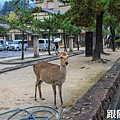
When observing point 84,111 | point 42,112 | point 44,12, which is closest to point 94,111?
point 84,111

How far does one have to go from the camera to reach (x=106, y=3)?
13734mm

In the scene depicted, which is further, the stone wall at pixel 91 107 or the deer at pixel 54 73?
the deer at pixel 54 73

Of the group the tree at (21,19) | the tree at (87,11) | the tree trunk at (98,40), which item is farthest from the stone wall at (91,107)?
the tree at (21,19)

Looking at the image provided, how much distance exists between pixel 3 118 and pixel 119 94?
177 inches

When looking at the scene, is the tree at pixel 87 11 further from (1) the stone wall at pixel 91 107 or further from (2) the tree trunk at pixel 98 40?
(1) the stone wall at pixel 91 107

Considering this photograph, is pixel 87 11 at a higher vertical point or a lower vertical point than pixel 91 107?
higher

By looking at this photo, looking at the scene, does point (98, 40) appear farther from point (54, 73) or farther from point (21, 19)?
point (54, 73)

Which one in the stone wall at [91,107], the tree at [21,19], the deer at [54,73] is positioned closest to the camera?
the stone wall at [91,107]

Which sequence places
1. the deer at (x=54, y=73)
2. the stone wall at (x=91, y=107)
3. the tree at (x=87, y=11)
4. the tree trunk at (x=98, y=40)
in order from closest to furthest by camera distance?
1. the stone wall at (x=91, y=107)
2. the deer at (x=54, y=73)
3. the tree at (x=87, y=11)
4. the tree trunk at (x=98, y=40)

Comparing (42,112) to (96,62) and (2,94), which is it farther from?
(96,62)

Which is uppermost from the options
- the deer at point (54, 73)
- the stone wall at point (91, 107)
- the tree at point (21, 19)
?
the tree at point (21, 19)

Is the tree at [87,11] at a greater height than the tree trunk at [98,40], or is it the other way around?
the tree at [87,11]

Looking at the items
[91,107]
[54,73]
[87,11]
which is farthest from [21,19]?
[91,107]

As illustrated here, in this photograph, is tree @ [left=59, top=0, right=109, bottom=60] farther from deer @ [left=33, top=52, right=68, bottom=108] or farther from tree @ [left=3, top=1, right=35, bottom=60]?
deer @ [left=33, top=52, right=68, bottom=108]
